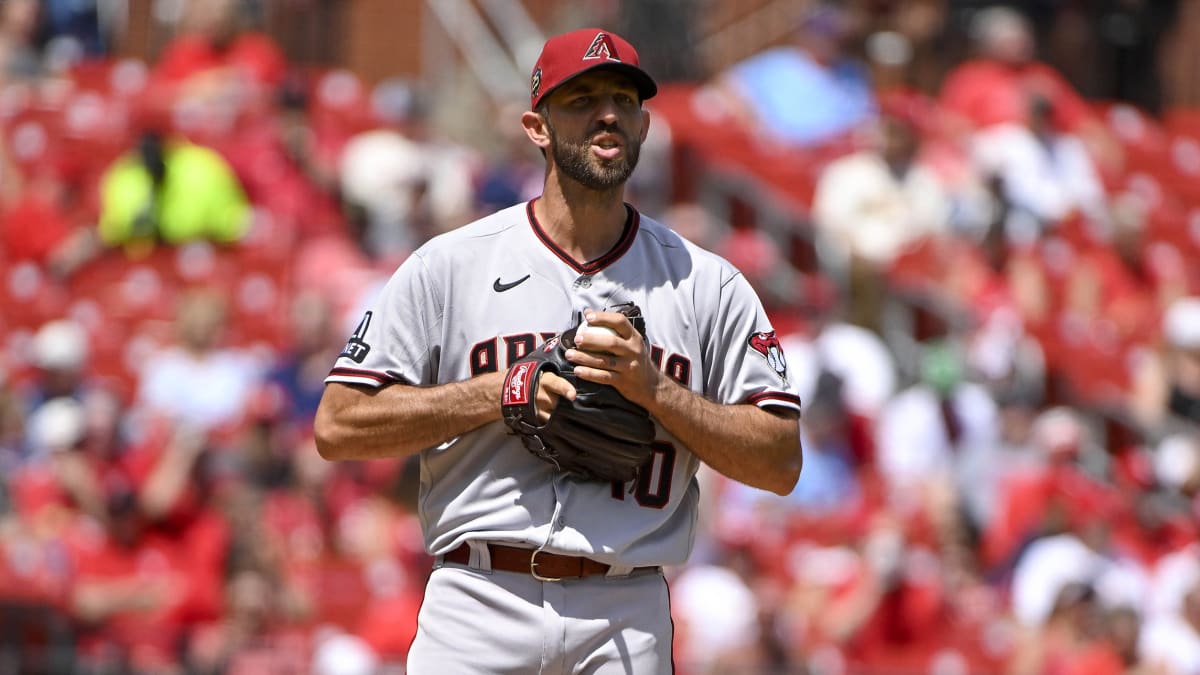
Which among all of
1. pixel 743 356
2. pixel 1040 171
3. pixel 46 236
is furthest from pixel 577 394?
pixel 1040 171

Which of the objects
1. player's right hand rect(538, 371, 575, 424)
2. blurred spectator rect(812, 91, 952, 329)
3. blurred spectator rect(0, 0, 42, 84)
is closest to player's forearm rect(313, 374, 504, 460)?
player's right hand rect(538, 371, 575, 424)

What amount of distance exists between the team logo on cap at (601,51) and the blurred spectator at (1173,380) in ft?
21.8

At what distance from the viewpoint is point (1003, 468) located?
8633 mm

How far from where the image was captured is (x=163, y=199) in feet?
35.7

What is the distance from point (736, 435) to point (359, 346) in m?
0.76

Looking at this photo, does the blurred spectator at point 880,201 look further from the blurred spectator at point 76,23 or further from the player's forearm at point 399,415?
the player's forearm at point 399,415

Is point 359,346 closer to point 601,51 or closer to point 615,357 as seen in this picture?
point 615,357

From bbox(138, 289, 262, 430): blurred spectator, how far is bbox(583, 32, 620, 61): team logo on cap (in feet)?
19.6

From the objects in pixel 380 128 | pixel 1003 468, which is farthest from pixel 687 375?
pixel 380 128

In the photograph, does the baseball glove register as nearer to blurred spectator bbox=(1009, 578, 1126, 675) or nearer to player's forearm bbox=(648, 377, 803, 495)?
player's forearm bbox=(648, 377, 803, 495)

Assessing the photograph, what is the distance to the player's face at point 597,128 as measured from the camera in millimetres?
3588

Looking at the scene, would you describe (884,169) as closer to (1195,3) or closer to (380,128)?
(380,128)

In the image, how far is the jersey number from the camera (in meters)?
3.64

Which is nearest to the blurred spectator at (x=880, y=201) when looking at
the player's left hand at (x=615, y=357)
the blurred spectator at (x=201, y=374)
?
the blurred spectator at (x=201, y=374)
